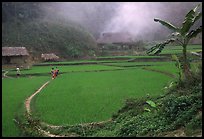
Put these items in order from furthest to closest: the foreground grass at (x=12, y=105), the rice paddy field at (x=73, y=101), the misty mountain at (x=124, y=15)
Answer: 1. the misty mountain at (x=124, y=15)
2. the rice paddy field at (x=73, y=101)
3. the foreground grass at (x=12, y=105)

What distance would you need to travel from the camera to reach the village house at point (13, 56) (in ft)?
97.5

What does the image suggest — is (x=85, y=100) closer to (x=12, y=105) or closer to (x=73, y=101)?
(x=73, y=101)

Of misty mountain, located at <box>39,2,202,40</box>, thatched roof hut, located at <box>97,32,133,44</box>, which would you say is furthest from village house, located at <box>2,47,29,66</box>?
misty mountain, located at <box>39,2,202,40</box>

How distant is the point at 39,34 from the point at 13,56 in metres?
7.87

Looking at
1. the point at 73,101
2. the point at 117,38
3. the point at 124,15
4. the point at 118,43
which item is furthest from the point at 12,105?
the point at 124,15

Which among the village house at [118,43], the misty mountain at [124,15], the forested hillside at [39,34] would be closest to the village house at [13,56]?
the forested hillside at [39,34]

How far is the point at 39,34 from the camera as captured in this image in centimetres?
3750

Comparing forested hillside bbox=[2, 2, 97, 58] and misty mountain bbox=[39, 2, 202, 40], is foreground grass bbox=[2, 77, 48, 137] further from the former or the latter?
misty mountain bbox=[39, 2, 202, 40]

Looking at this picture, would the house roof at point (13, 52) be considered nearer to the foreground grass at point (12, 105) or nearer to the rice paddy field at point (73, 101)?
the foreground grass at point (12, 105)

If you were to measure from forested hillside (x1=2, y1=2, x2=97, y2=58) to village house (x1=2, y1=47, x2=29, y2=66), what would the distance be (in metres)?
3.75

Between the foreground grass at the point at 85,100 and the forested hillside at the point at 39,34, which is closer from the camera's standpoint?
the foreground grass at the point at 85,100

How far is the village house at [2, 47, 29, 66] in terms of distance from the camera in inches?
1170

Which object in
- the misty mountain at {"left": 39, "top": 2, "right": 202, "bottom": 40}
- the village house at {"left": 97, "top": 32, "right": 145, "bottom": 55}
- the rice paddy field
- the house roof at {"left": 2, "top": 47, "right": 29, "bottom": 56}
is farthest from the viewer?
the misty mountain at {"left": 39, "top": 2, "right": 202, "bottom": 40}

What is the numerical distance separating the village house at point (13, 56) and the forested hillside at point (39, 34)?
3.75m
